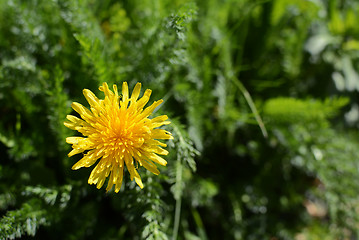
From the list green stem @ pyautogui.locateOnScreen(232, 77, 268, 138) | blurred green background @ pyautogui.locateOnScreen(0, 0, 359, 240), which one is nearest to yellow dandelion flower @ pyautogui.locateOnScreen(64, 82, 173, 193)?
blurred green background @ pyautogui.locateOnScreen(0, 0, 359, 240)

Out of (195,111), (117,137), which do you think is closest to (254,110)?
(195,111)

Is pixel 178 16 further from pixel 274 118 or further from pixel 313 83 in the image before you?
pixel 313 83

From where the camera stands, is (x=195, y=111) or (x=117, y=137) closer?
(x=117, y=137)

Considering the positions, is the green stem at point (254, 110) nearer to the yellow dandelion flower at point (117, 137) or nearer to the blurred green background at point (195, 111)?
the blurred green background at point (195, 111)

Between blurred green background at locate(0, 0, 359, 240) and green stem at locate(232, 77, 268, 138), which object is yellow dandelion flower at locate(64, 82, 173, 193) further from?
green stem at locate(232, 77, 268, 138)

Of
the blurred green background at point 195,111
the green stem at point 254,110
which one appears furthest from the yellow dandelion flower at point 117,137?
the green stem at point 254,110

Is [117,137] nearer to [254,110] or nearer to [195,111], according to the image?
[195,111]

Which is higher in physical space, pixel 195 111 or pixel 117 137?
pixel 195 111

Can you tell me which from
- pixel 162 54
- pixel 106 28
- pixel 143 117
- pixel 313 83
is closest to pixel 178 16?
pixel 162 54
